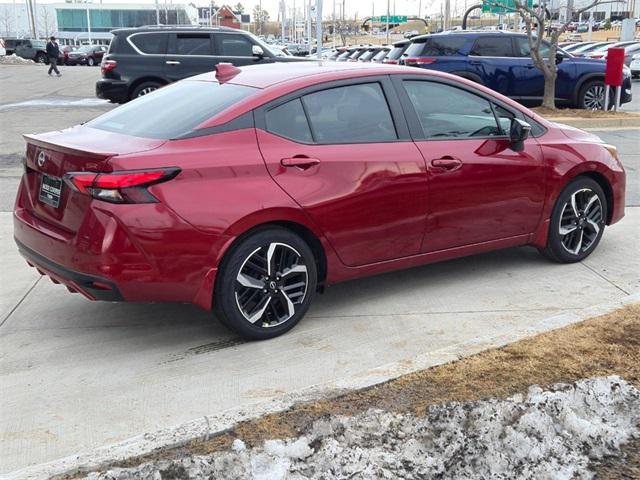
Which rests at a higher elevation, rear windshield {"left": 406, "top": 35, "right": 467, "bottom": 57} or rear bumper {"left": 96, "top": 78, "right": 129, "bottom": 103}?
rear windshield {"left": 406, "top": 35, "right": 467, "bottom": 57}

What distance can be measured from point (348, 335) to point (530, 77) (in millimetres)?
13613

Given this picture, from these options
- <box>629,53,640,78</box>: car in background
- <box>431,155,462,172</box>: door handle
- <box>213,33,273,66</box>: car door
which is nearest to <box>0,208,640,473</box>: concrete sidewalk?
<box>431,155,462,172</box>: door handle

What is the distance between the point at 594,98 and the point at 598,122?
2470 mm

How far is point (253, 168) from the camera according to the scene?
4305 millimetres

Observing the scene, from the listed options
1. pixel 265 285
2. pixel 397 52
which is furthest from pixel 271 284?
pixel 397 52

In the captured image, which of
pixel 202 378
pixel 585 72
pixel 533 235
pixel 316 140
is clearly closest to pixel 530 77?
pixel 585 72

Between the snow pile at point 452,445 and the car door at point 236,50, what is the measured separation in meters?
13.7

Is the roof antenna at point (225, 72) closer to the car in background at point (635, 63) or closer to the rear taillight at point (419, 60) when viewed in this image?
the rear taillight at point (419, 60)

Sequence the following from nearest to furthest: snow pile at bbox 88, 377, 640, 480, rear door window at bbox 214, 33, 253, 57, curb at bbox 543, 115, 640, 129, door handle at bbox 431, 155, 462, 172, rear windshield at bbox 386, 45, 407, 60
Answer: snow pile at bbox 88, 377, 640, 480, door handle at bbox 431, 155, 462, 172, curb at bbox 543, 115, 640, 129, rear door window at bbox 214, 33, 253, 57, rear windshield at bbox 386, 45, 407, 60

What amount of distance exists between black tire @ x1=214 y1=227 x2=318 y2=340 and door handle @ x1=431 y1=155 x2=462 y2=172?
111 cm

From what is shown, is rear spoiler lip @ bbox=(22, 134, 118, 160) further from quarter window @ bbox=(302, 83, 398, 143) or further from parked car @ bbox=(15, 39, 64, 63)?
parked car @ bbox=(15, 39, 64, 63)

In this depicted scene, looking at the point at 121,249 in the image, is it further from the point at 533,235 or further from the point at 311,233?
the point at 533,235

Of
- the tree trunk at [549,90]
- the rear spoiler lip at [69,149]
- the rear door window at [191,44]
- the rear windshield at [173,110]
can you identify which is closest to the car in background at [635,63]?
the tree trunk at [549,90]

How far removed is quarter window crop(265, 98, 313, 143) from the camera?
4520 mm
